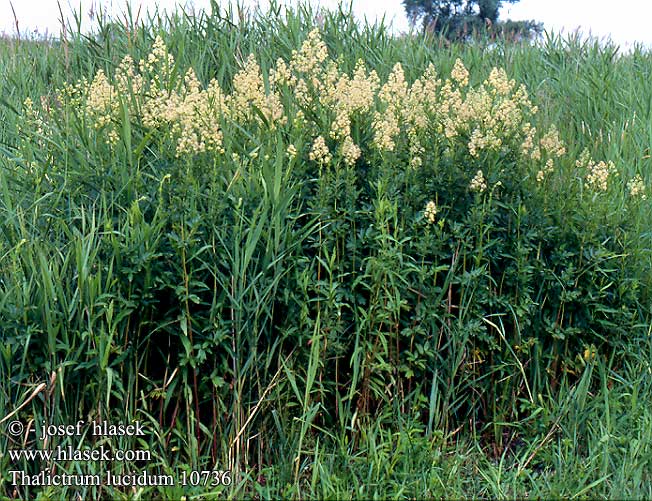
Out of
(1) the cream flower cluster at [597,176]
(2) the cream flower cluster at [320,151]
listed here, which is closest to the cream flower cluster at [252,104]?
(2) the cream flower cluster at [320,151]

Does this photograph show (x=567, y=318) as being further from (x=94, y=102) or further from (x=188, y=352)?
(x=94, y=102)

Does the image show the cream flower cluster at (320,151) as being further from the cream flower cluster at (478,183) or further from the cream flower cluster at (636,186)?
the cream flower cluster at (636,186)

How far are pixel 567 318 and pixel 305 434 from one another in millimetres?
1580

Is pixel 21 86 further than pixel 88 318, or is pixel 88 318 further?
pixel 21 86

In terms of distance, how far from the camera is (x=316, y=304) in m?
3.78

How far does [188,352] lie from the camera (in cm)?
344

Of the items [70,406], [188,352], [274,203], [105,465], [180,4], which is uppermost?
[180,4]

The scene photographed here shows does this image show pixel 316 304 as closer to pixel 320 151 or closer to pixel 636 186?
pixel 320 151

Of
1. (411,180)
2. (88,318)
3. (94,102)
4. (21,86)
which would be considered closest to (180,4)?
(21,86)

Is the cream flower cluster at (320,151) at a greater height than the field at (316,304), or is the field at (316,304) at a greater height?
the cream flower cluster at (320,151)

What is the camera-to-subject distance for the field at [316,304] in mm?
3531

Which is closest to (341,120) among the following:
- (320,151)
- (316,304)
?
(320,151)

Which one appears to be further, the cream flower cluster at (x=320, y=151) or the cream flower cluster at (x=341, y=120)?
the cream flower cluster at (x=341, y=120)

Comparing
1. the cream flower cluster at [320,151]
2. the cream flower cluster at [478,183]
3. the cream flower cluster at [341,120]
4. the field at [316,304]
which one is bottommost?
the field at [316,304]
